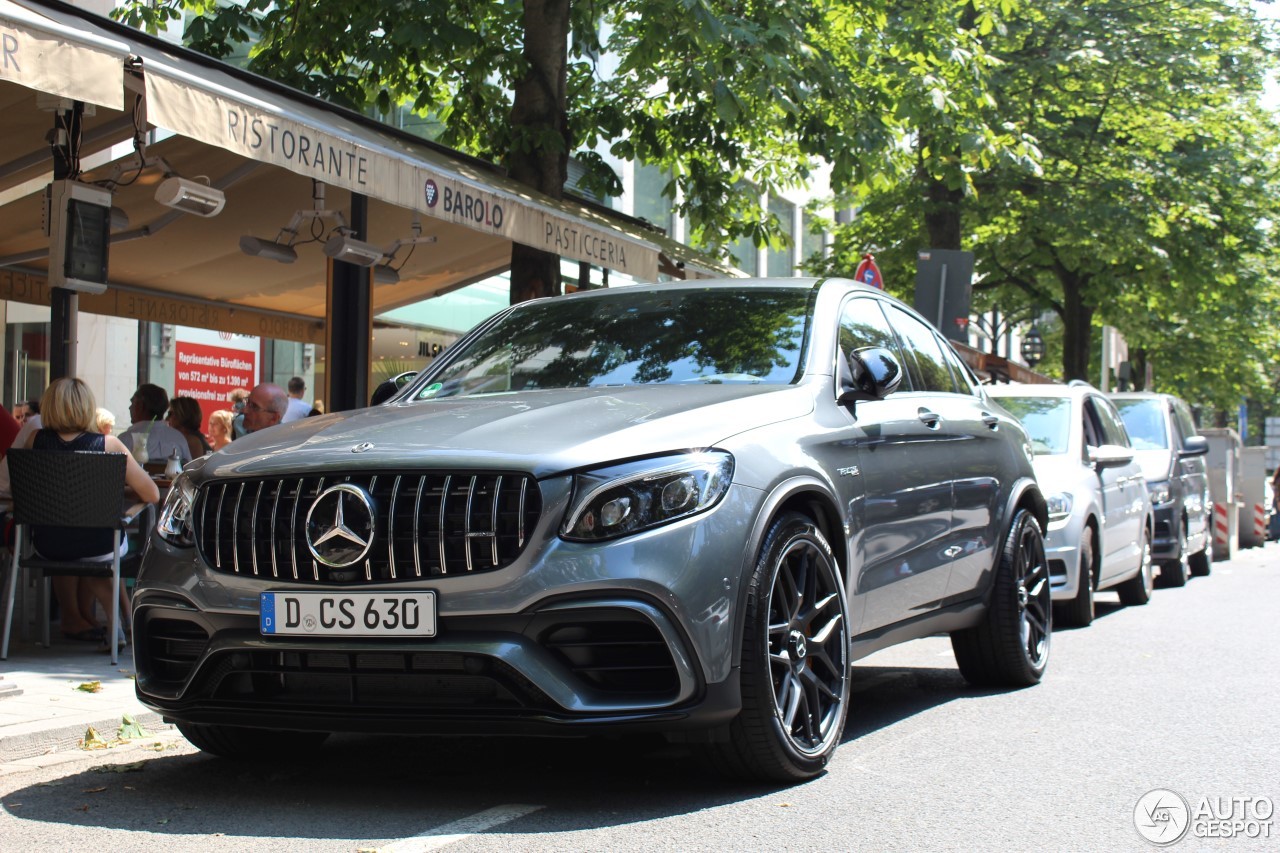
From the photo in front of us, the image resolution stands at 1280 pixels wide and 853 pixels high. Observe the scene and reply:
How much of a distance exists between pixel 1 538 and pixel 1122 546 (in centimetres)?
802

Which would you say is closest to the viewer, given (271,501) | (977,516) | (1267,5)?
(271,501)

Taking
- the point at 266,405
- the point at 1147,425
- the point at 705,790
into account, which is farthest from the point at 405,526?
the point at 1147,425

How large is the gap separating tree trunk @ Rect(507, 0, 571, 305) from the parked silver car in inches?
151

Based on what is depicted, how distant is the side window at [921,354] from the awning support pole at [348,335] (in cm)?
562

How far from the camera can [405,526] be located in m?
4.48

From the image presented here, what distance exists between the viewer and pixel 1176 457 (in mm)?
15961

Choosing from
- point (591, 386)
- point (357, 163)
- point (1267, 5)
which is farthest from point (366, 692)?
point (1267, 5)

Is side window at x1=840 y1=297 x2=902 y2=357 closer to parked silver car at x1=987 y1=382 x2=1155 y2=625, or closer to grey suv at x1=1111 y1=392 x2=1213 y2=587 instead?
parked silver car at x1=987 y1=382 x2=1155 y2=625

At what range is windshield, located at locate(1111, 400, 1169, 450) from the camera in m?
16.3

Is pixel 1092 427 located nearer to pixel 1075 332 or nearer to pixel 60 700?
pixel 60 700

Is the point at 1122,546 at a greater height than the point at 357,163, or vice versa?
the point at 357,163

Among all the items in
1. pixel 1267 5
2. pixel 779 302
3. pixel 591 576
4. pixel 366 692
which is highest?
pixel 1267 5

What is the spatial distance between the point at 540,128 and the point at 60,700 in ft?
25.2

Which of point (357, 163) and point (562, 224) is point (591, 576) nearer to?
point (357, 163)
